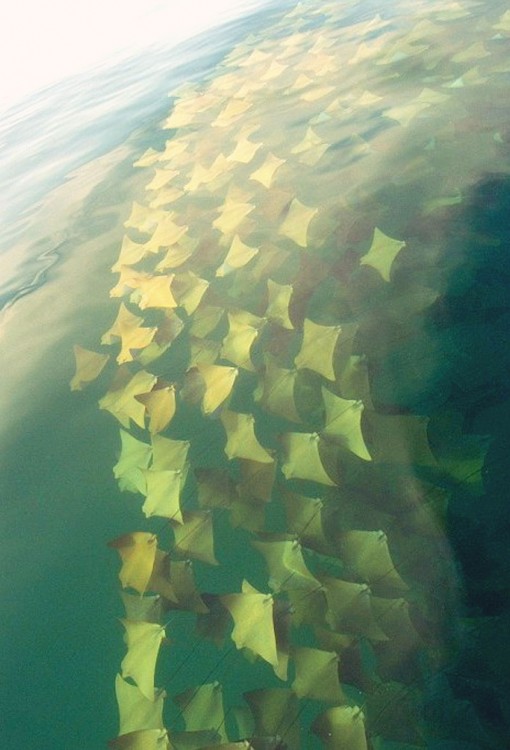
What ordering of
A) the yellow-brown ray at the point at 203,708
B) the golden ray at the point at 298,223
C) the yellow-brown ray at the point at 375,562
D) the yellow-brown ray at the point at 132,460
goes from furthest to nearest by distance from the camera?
the golden ray at the point at 298,223
the yellow-brown ray at the point at 132,460
the yellow-brown ray at the point at 375,562
the yellow-brown ray at the point at 203,708

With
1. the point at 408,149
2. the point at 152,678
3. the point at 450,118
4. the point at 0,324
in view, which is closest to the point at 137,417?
the point at 152,678

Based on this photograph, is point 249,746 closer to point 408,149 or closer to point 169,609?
point 169,609

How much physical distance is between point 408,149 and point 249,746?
3.95 metres

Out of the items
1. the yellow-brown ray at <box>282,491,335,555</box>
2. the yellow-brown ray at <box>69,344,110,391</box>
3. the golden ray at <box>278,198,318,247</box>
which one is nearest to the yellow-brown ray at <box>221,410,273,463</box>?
the yellow-brown ray at <box>282,491,335,555</box>

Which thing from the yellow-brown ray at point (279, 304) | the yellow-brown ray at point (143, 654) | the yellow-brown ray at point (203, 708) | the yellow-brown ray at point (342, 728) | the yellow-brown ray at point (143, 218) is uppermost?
the yellow-brown ray at point (143, 218)

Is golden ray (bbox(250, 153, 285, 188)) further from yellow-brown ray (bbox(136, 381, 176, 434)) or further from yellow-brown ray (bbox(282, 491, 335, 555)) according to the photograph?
yellow-brown ray (bbox(282, 491, 335, 555))

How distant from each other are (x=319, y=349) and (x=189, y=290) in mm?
1191

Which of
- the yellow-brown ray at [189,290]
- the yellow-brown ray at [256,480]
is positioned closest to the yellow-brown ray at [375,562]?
the yellow-brown ray at [256,480]

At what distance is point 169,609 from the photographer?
1.73 m

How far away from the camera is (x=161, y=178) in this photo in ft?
16.5

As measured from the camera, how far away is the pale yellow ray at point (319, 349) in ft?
7.01

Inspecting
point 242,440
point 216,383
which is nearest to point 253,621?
point 242,440

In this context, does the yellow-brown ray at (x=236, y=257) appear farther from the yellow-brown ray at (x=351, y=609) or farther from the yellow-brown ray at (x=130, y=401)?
the yellow-brown ray at (x=351, y=609)

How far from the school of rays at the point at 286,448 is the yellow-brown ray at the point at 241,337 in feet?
0.04
